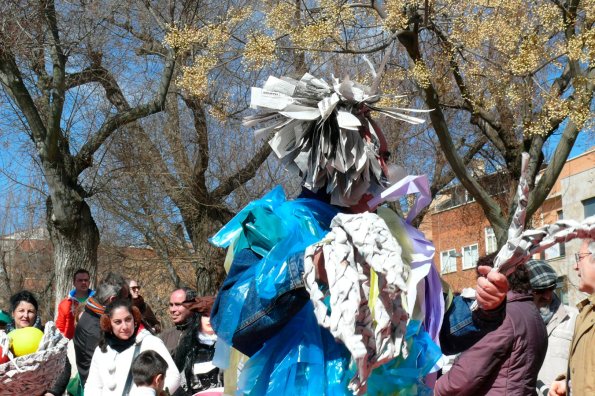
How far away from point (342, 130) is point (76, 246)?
9.81 m

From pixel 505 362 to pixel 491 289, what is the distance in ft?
6.59

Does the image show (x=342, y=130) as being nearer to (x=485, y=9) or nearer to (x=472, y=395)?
(x=472, y=395)

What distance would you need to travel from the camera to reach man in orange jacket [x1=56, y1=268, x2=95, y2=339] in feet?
26.5

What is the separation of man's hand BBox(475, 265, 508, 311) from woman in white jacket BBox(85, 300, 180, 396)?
3157 millimetres

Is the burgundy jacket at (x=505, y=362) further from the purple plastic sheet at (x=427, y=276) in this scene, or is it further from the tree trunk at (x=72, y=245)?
the tree trunk at (x=72, y=245)

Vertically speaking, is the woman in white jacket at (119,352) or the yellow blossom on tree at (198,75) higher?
the yellow blossom on tree at (198,75)

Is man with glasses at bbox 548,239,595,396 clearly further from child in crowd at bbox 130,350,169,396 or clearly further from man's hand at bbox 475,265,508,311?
child in crowd at bbox 130,350,169,396

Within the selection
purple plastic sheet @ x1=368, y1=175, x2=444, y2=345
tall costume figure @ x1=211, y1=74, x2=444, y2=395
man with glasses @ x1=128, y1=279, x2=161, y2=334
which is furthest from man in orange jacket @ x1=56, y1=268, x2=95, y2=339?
purple plastic sheet @ x1=368, y1=175, x2=444, y2=345

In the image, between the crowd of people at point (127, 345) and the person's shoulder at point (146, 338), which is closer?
the crowd of people at point (127, 345)

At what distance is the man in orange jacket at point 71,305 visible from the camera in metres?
8.09

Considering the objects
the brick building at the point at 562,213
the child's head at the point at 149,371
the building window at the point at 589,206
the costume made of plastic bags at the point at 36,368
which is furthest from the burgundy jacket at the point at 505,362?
the building window at the point at 589,206

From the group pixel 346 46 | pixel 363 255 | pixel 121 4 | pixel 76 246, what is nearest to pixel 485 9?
pixel 346 46

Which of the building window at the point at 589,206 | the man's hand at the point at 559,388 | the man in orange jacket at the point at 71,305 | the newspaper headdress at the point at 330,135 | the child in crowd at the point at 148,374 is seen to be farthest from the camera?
the building window at the point at 589,206

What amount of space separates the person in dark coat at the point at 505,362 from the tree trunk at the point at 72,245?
8353mm
